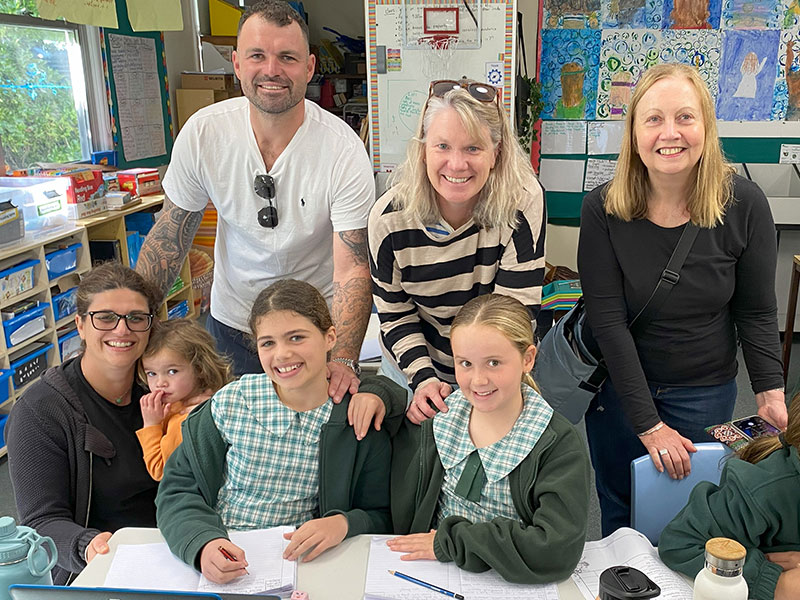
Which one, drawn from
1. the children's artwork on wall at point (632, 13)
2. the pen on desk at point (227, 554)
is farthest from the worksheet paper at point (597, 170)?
the pen on desk at point (227, 554)

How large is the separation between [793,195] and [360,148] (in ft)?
10.9

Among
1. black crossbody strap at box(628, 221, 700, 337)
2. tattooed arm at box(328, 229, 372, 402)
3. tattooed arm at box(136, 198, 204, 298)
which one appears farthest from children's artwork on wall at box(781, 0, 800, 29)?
tattooed arm at box(136, 198, 204, 298)

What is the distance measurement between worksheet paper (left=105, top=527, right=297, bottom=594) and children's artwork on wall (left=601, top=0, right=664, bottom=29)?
12.7 ft

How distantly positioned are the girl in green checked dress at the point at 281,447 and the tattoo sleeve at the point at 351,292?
0.30 m

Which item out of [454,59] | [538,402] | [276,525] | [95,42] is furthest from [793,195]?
[95,42]

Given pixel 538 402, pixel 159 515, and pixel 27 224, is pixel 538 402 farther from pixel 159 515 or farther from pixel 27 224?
pixel 27 224

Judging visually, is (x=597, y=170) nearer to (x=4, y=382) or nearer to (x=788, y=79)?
(x=788, y=79)

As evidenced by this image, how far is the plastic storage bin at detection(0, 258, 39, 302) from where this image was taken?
3023 mm

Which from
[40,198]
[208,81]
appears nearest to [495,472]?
[40,198]

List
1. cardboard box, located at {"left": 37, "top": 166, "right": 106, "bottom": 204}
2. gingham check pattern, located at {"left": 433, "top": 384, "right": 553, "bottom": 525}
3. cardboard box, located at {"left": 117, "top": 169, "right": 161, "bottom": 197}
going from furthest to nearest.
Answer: cardboard box, located at {"left": 117, "top": 169, "right": 161, "bottom": 197}, cardboard box, located at {"left": 37, "top": 166, "right": 106, "bottom": 204}, gingham check pattern, located at {"left": 433, "top": 384, "right": 553, "bottom": 525}

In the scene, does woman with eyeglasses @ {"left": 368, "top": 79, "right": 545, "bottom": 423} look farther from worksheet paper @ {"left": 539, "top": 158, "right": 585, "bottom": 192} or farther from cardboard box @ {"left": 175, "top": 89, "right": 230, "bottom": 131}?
cardboard box @ {"left": 175, "top": 89, "right": 230, "bottom": 131}

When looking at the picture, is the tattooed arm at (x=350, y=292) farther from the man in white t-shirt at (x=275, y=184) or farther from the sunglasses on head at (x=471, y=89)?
the sunglasses on head at (x=471, y=89)

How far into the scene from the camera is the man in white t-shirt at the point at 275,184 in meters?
1.81

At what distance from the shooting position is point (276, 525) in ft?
4.66
